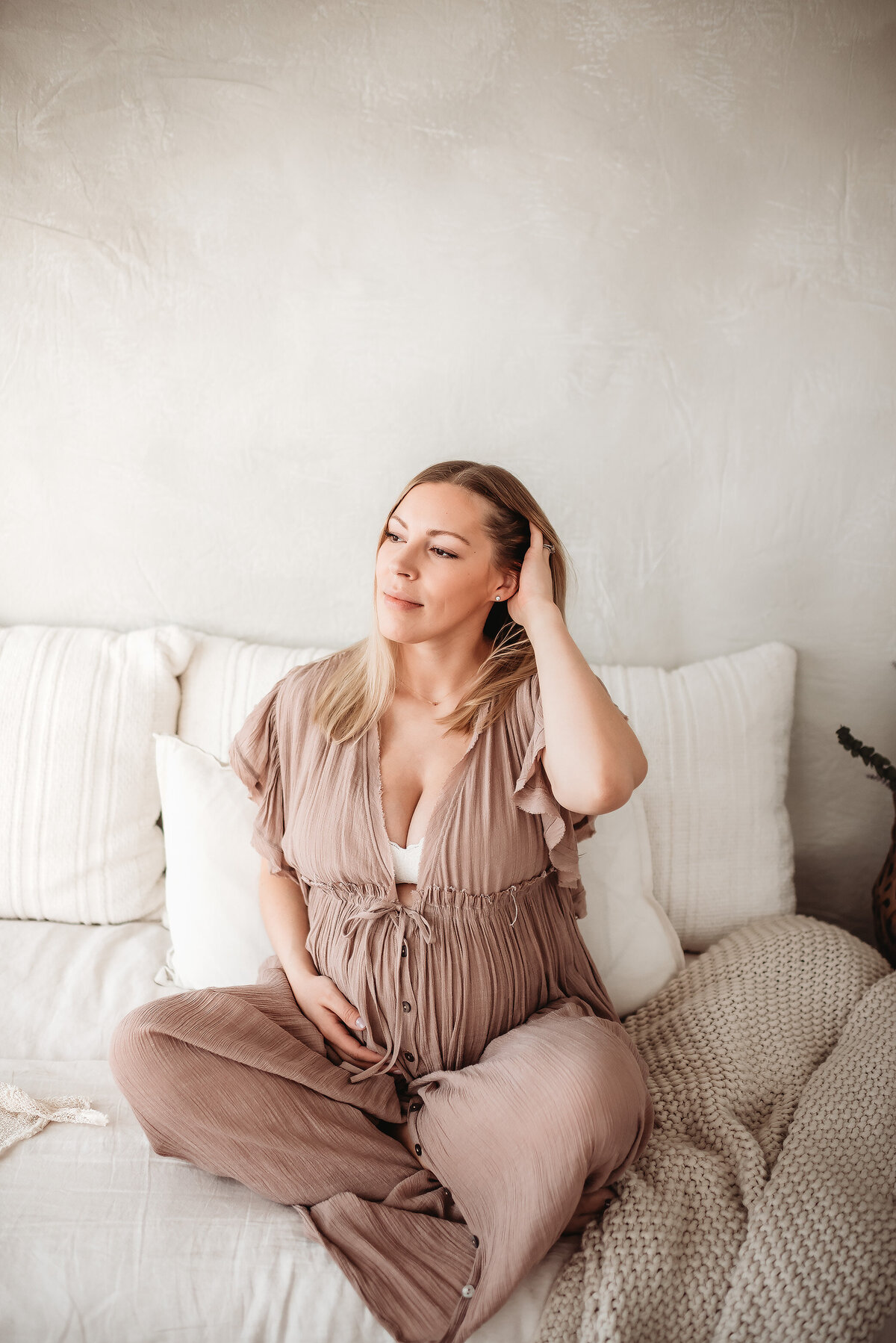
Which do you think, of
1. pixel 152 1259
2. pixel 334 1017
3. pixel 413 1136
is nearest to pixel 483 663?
pixel 334 1017

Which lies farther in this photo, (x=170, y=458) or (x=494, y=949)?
(x=170, y=458)

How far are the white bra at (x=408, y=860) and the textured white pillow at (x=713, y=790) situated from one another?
527mm

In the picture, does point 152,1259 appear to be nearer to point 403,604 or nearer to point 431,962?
point 431,962

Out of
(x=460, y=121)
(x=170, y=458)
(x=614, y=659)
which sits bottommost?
(x=614, y=659)

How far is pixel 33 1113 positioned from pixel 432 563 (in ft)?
3.11

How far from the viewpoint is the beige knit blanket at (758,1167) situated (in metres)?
0.93

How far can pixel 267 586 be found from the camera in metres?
1.78

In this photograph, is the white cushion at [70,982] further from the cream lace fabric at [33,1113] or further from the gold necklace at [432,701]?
the gold necklace at [432,701]

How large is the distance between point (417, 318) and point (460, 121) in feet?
1.18

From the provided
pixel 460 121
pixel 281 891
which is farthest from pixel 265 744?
pixel 460 121

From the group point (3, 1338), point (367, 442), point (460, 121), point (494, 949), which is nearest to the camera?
point (3, 1338)

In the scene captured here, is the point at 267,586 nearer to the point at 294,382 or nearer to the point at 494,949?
the point at 294,382

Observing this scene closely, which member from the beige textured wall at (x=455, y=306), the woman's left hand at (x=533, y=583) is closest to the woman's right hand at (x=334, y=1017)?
the woman's left hand at (x=533, y=583)

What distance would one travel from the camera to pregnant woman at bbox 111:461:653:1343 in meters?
1.00
